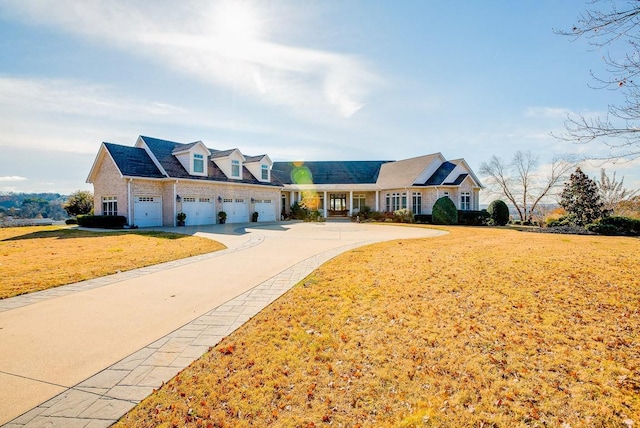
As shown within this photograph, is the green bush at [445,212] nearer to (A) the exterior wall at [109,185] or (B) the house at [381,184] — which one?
(B) the house at [381,184]

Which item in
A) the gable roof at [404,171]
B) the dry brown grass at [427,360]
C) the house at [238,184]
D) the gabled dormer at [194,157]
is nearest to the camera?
the dry brown grass at [427,360]

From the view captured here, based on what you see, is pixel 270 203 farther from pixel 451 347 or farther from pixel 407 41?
pixel 451 347

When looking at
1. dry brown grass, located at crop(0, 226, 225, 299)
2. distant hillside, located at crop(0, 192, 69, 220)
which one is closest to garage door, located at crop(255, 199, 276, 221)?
dry brown grass, located at crop(0, 226, 225, 299)

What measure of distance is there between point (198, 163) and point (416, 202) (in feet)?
65.1

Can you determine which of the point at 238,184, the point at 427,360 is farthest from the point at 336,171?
the point at 427,360

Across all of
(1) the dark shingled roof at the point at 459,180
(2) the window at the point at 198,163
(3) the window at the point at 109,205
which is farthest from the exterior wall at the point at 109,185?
(1) the dark shingled roof at the point at 459,180

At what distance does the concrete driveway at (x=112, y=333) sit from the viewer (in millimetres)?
2895

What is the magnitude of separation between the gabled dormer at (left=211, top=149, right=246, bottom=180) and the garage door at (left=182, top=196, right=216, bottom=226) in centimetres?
313

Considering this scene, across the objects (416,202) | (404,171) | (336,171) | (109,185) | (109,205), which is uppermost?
(336,171)

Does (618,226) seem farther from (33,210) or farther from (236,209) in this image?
(33,210)

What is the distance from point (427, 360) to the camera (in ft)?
12.3

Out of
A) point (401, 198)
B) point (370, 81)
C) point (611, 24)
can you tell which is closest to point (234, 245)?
point (370, 81)

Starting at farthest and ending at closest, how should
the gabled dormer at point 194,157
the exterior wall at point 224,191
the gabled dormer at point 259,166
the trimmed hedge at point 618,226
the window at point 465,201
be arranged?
Result: the window at point 465,201 < the gabled dormer at point 259,166 < the gabled dormer at point 194,157 < the exterior wall at point 224,191 < the trimmed hedge at point 618,226

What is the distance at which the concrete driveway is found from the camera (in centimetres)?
289
